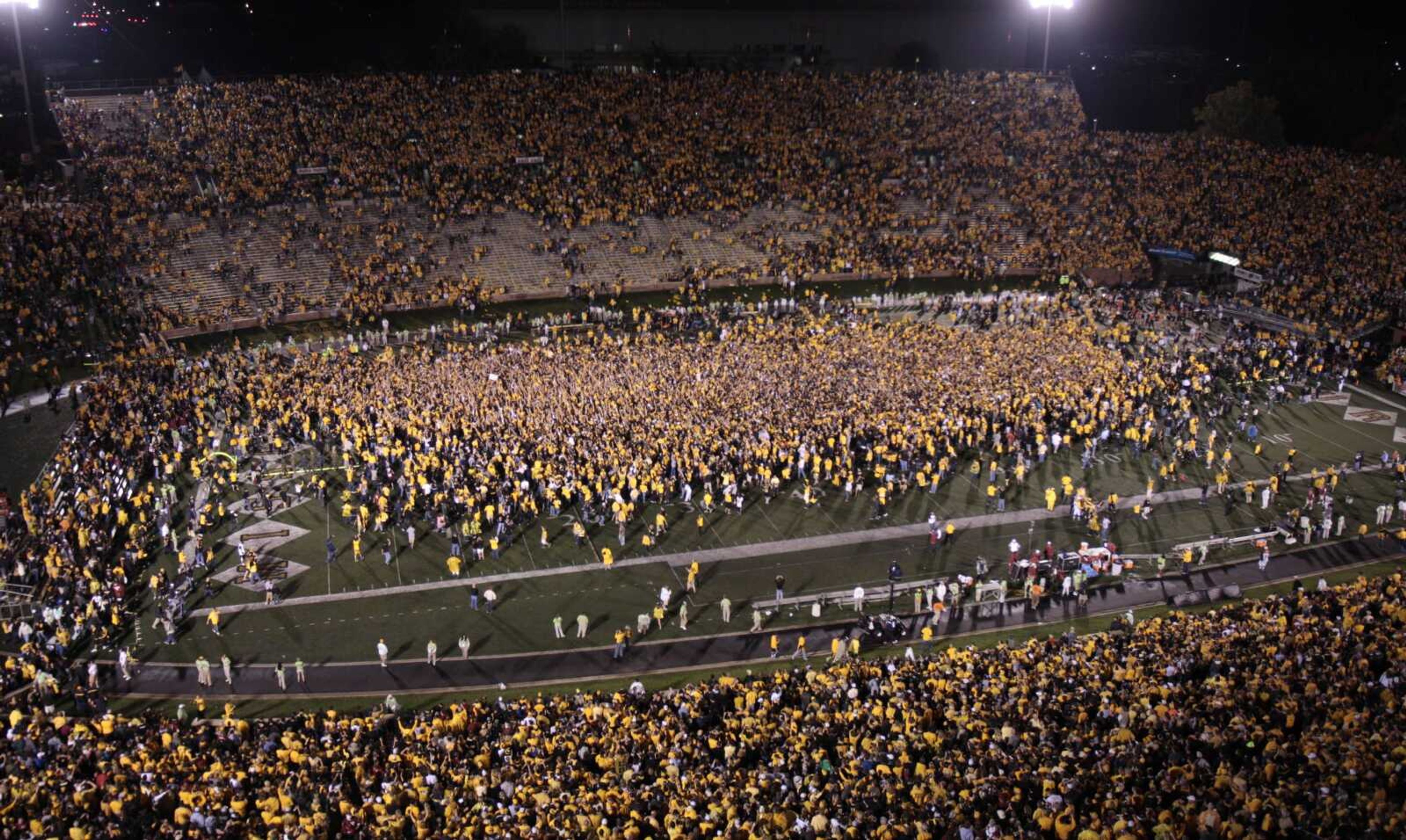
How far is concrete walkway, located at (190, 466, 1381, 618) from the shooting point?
3047cm

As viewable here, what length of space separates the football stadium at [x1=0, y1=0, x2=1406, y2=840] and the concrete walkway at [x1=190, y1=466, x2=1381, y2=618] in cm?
17

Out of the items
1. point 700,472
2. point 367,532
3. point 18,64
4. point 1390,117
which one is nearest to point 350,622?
point 367,532

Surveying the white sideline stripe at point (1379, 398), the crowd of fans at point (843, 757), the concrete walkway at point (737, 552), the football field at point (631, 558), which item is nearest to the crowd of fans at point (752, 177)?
the white sideline stripe at point (1379, 398)

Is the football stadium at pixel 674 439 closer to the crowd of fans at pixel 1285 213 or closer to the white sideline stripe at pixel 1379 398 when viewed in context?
the white sideline stripe at pixel 1379 398

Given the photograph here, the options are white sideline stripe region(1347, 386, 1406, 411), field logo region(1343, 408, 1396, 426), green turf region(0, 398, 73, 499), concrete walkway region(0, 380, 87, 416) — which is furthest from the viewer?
white sideline stripe region(1347, 386, 1406, 411)

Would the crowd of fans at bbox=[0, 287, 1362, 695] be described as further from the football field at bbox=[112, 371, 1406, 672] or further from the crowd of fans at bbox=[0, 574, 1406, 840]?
the crowd of fans at bbox=[0, 574, 1406, 840]

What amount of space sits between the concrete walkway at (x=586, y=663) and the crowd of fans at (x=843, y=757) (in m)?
2.31

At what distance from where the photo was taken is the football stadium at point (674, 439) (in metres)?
20.3

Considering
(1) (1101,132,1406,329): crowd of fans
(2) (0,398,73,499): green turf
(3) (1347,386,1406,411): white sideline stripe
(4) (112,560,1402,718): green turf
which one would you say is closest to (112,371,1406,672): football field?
(4) (112,560,1402,718): green turf

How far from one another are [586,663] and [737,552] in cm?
695

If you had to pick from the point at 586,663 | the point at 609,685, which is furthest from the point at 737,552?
the point at 609,685

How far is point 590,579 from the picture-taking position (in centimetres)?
3152

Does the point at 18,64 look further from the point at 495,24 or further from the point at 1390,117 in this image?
the point at 1390,117

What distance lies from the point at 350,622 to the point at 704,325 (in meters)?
27.3
